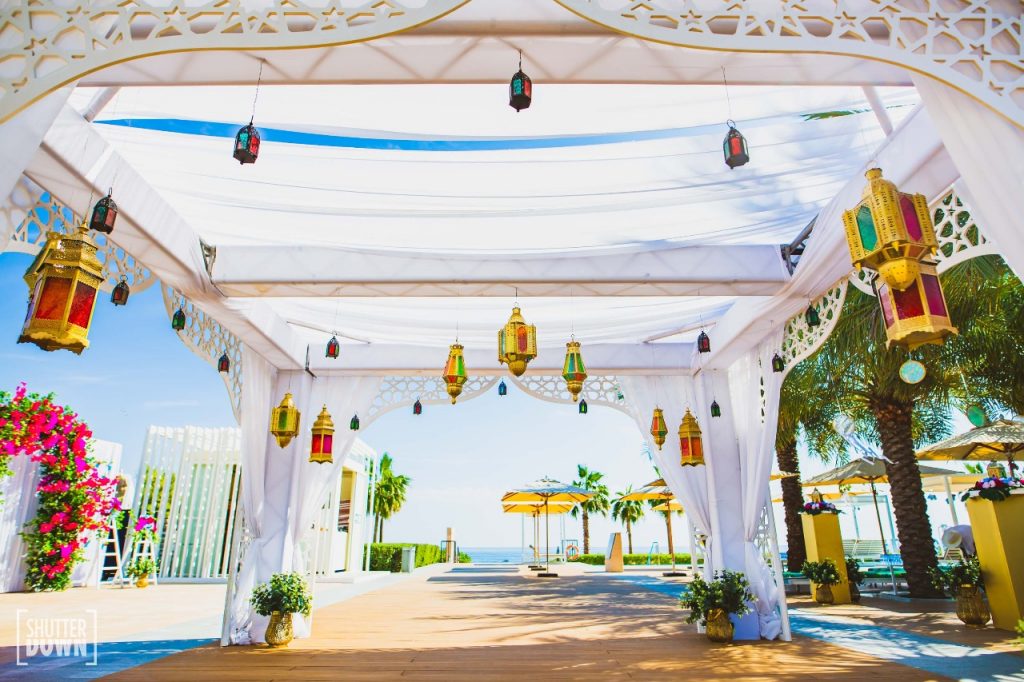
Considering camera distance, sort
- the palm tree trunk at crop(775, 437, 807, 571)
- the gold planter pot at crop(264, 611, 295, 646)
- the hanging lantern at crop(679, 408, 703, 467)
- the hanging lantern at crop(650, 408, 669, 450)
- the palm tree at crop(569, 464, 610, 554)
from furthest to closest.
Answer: the palm tree at crop(569, 464, 610, 554) < the palm tree trunk at crop(775, 437, 807, 571) < the hanging lantern at crop(650, 408, 669, 450) < the hanging lantern at crop(679, 408, 703, 467) < the gold planter pot at crop(264, 611, 295, 646)

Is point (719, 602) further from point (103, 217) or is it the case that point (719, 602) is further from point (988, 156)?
point (103, 217)

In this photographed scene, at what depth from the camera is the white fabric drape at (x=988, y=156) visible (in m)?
2.01

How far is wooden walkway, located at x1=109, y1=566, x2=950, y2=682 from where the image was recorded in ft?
14.7

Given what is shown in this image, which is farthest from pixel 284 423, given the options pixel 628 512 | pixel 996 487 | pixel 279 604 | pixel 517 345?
pixel 628 512

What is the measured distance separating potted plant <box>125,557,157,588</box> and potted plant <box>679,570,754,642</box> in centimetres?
1048

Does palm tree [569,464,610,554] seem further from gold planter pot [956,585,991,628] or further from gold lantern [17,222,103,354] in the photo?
gold lantern [17,222,103,354]

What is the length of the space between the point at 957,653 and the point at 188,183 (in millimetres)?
7128

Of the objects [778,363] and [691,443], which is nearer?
[778,363]

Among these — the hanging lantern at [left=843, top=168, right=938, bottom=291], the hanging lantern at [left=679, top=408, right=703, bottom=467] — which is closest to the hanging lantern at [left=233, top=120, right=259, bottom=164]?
the hanging lantern at [left=843, top=168, right=938, bottom=291]

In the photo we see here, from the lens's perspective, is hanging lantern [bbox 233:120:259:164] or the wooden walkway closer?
hanging lantern [bbox 233:120:259:164]

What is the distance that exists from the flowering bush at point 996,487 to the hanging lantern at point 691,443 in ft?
9.93

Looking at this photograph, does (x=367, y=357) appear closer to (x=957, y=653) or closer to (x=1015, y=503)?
(x=957, y=653)

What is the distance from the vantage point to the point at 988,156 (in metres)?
2.09

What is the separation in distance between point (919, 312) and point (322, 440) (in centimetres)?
563
